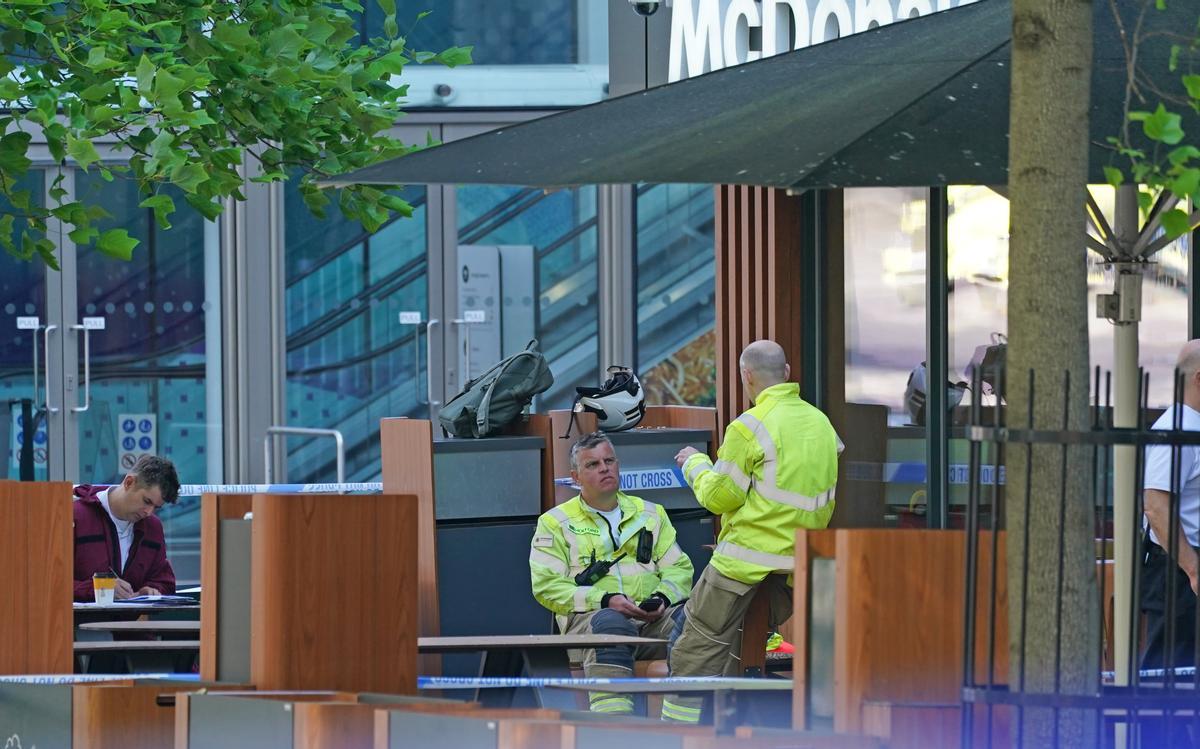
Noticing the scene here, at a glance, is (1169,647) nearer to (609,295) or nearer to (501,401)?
(501,401)

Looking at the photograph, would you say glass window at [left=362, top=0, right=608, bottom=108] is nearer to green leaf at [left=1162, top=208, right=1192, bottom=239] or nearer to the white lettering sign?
the white lettering sign

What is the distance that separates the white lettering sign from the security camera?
72cm

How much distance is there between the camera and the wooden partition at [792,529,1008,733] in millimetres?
4191

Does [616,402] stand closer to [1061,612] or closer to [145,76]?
[145,76]

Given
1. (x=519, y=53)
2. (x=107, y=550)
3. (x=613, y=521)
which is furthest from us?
(x=519, y=53)

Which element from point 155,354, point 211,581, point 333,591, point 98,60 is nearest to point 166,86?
Result: point 98,60

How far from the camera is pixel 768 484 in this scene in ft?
26.3

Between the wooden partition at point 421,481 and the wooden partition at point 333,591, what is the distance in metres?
3.62

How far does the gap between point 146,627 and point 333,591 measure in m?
2.66

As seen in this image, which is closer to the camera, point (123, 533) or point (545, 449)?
point (123, 533)

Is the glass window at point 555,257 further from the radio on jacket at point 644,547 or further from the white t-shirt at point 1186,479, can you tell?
the white t-shirt at point 1186,479

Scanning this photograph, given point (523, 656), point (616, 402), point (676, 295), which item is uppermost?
point (676, 295)

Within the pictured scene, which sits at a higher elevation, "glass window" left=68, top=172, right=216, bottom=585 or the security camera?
the security camera

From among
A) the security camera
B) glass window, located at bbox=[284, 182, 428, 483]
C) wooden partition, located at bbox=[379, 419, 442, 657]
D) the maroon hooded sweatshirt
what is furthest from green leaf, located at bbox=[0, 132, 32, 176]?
glass window, located at bbox=[284, 182, 428, 483]
